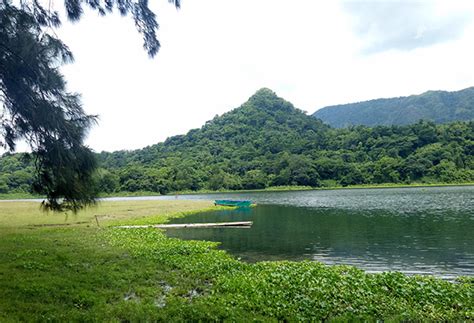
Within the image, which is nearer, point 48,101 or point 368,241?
point 48,101

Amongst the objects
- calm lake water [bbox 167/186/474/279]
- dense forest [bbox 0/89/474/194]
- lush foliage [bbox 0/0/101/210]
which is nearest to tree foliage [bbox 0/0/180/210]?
lush foliage [bbox 0/0/101/210]

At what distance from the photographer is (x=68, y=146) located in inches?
412

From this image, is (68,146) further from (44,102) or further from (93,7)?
(93,7)

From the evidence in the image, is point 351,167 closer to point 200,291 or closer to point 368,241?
point 368,241

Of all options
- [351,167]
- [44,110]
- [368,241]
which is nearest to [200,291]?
[44,110]

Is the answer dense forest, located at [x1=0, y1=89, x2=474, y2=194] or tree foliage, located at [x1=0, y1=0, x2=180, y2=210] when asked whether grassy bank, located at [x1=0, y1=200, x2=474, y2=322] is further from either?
dense forest, located at [x1=0, y1=89, x2=474, y2=194]

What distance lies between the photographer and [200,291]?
13773 mm

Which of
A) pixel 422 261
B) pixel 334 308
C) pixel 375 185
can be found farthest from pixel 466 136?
pixel 334 308

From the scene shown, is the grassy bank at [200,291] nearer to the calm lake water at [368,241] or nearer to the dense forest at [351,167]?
the calm lake water at [368,241]

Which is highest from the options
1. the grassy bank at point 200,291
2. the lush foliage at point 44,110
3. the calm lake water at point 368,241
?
the lush foliage at point 44,110

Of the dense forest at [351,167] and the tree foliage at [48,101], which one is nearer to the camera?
the tree foliage at [48,101]

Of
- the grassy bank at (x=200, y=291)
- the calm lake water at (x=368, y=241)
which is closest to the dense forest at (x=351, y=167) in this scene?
the calm lake water at (x=368, y=241)

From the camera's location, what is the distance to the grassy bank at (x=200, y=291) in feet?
34.7

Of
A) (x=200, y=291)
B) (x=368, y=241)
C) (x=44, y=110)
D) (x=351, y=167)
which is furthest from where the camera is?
(x=351, y=167)
